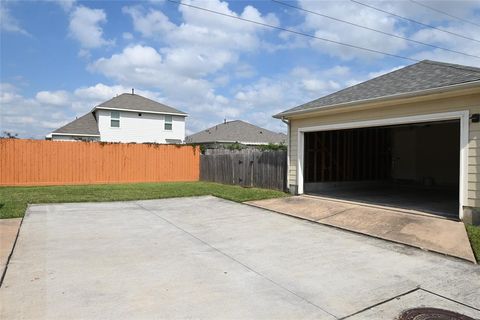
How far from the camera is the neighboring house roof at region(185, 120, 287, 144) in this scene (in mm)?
31844

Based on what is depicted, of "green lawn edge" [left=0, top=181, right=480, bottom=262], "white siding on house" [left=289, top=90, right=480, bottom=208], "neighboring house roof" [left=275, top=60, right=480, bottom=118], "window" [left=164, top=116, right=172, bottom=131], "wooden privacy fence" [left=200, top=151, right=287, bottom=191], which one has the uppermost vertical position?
"window" [left=164, top=116, right=172, bottom=131]

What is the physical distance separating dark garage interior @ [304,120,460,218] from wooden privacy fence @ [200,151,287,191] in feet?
3.22

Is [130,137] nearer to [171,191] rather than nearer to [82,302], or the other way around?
[171,191]

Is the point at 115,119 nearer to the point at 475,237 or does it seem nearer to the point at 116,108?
the point at 116,108

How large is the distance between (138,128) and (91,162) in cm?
949

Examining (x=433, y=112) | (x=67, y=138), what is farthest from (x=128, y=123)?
(x=433, y=112)

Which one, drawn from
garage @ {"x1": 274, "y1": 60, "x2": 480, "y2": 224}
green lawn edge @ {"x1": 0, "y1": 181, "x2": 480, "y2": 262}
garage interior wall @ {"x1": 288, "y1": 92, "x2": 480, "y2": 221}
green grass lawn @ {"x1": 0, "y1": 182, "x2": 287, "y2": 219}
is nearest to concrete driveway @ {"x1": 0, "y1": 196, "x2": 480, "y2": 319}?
garage interior wall @ {"x1": 288, "y1": 92, "x2": 480, "y2": 221}

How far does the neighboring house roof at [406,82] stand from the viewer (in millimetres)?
8164

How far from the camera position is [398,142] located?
1595 cm

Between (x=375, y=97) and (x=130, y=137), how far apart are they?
65.9ft

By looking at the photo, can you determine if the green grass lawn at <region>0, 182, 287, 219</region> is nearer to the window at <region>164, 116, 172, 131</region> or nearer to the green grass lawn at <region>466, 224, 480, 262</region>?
the green grass lawn at <region>466, 224, 480, 262</region>

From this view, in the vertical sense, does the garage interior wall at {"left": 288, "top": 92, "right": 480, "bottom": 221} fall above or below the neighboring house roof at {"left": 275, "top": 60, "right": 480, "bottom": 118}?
below

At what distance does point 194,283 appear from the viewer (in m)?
4.35

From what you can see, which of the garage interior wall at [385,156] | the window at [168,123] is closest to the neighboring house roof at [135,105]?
the window at [168,123]
